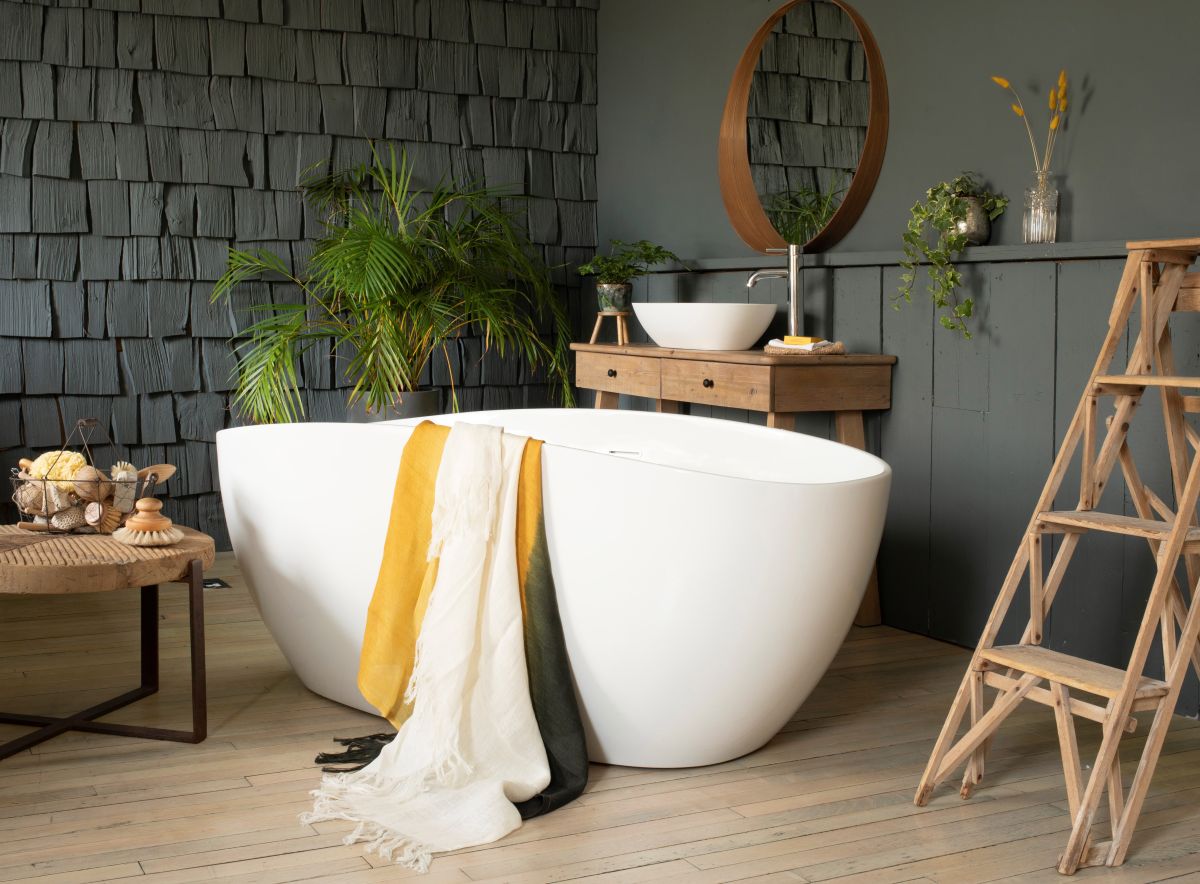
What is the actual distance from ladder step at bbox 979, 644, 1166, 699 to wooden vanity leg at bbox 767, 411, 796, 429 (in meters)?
1.28

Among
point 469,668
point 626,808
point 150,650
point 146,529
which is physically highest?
point 146,529

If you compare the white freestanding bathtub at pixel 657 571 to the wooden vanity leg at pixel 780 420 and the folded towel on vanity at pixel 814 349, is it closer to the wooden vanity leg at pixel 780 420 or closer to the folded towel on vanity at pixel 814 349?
the wooden vanity leg at pixel 780 420

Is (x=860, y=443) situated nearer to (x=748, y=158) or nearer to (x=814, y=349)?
(x=814, y=349)

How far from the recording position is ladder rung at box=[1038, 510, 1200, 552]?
2.35 m

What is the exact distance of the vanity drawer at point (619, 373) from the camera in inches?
171

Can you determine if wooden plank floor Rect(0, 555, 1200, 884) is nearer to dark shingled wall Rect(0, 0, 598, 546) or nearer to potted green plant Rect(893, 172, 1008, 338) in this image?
potted green plant Rect(893, 172, 1008, 338)

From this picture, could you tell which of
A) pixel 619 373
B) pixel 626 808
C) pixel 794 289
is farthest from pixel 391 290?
pixel 626 808

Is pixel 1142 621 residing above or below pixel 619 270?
below

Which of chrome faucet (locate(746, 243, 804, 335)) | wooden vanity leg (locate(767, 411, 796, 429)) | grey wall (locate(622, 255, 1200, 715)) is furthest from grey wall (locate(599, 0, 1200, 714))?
wooden vanity leg (locate(767, 411, 796, 429))

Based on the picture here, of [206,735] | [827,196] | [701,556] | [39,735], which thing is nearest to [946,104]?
[827,196]

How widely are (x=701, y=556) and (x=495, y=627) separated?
463mm

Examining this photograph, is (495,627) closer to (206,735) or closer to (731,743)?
(731,743)

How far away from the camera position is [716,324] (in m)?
4.10

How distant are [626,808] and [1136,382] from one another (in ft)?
4.21
